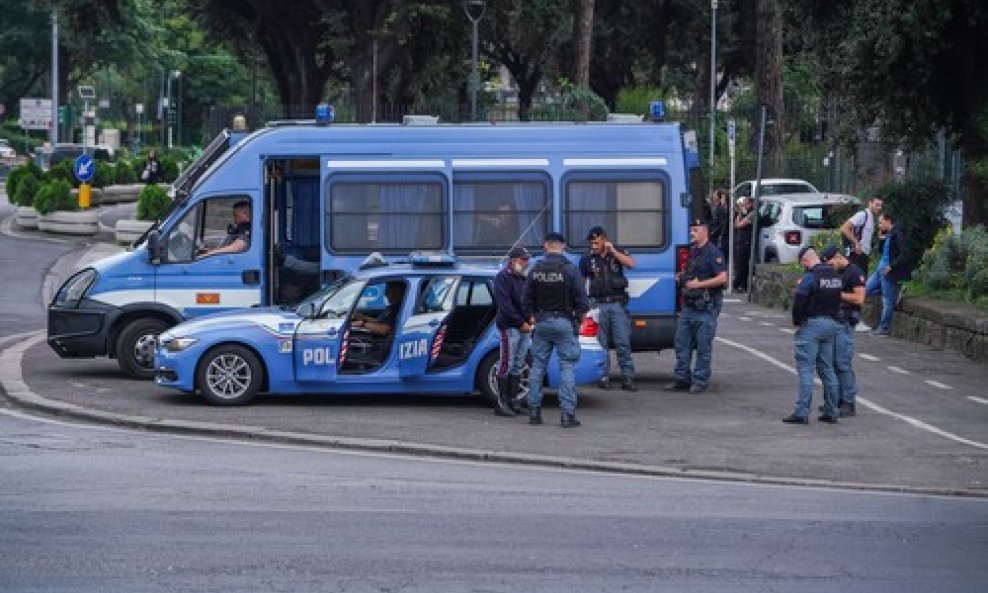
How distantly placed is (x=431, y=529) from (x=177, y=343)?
688cm

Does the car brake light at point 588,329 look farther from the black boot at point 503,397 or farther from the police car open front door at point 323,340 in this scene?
the police car open front door at point 323,340

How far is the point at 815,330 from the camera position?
1750 cm

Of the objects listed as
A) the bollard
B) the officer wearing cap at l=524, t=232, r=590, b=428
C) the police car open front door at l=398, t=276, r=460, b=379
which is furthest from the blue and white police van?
the bollard

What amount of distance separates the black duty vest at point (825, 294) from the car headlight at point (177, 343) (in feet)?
18.4

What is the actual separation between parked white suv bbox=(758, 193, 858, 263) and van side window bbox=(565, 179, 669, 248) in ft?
47.5

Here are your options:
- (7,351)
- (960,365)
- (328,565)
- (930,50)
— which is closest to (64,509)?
(328,565)

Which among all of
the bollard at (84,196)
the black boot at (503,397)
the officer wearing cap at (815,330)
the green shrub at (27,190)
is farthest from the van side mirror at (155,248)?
the green shrub at (27,190)

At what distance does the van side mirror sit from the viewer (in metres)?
20.3

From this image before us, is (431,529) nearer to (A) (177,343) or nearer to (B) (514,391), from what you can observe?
(B) (514,391)

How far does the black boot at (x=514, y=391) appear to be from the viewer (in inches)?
698

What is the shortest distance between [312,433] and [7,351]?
7932 mm

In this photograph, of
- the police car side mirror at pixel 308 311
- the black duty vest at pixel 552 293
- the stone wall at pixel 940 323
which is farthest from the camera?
the stone wall at pixel 940 323

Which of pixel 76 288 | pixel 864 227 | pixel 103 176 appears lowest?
pixel 76 288

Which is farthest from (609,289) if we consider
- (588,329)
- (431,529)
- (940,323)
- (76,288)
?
(431,529)
